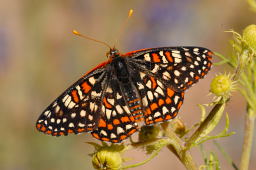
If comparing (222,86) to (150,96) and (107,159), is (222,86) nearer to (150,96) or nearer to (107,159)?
(150,96)

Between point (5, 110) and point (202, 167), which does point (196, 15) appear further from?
point (202, 167)

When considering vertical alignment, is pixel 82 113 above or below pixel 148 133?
above

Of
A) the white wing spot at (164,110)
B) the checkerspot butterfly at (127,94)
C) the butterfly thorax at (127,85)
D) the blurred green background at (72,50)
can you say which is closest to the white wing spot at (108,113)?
the checkerspot butterfly at (127,94)

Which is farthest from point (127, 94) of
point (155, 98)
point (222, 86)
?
point (222, 86)

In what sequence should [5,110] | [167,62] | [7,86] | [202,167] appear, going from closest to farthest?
1. [202,167]
2. [167,62]
3. [5,110]
4. [7,86]

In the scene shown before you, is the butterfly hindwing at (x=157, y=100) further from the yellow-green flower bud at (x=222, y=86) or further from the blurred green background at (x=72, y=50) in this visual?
the blurred green background at (x=72, y=50)

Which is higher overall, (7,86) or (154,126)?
(7,86)

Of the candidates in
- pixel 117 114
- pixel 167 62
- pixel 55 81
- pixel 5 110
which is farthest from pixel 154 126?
pixel 55 81
